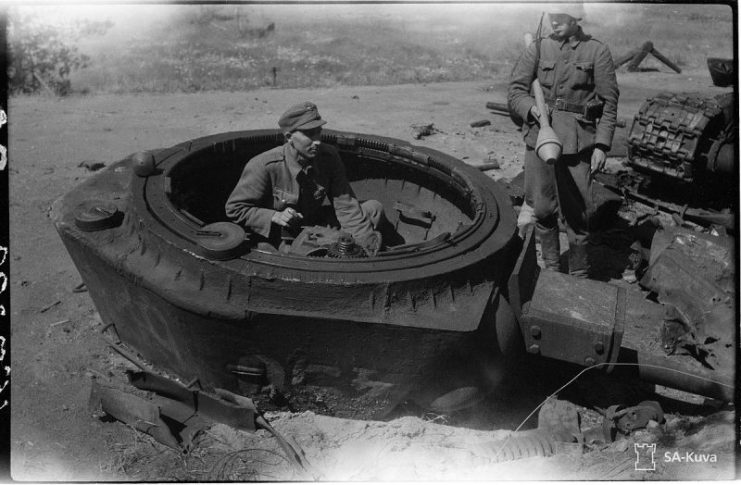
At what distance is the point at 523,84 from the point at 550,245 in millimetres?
1461

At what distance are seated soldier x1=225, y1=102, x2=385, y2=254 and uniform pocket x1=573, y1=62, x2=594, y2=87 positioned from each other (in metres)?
2.07

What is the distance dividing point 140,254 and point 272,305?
3.37 ft

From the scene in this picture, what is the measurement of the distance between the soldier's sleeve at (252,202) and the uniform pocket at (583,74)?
9.19ft

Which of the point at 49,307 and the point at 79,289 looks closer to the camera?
the point at 49,307

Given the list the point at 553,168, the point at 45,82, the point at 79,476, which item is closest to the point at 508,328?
the point at 553,168

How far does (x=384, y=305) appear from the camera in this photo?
3.91 m

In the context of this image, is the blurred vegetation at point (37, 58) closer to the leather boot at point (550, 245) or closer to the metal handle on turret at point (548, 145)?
the leather boot at point (550, 245)

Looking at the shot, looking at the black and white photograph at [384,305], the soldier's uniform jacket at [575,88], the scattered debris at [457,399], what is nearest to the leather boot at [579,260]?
the black and white photograph at [384,305]

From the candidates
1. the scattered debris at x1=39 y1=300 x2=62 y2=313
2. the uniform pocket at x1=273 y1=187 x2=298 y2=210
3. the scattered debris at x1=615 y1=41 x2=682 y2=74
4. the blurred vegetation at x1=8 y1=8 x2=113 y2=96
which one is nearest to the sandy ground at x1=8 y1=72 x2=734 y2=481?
the scattered debris at x1=39 y1=300 x2=62 y2=313

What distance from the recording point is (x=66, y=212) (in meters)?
4.81

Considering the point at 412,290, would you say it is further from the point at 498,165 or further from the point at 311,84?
the point at 311,84

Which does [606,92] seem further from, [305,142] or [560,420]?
[560,420]

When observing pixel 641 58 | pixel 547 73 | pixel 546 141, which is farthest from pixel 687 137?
pixel 641 58

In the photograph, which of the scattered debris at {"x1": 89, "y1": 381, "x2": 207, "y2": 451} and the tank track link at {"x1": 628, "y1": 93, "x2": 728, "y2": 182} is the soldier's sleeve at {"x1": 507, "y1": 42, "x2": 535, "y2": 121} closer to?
the tank track link at {"x1": 628, "y1": 93, "x2": 728, "y2": 182}
